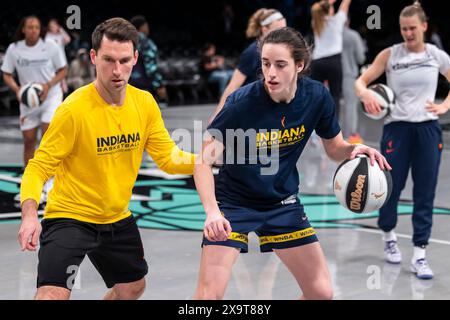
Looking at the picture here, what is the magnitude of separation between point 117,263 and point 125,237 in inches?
5.6

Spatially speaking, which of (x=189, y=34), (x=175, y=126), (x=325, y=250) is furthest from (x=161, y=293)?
(x=189, y=34)

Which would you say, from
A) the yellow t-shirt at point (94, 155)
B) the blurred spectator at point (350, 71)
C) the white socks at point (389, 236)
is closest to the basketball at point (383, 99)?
the white socks at point (389, 236)

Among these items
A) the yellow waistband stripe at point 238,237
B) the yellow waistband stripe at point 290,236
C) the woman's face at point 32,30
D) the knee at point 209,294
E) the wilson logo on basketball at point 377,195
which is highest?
the woman's face at point 32,30

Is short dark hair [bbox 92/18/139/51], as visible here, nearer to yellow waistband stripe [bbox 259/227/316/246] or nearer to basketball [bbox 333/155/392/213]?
yellow waistband stripe [bbox 259/227/316/246]

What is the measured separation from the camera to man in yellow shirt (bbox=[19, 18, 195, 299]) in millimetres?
4059

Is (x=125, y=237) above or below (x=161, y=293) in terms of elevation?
above

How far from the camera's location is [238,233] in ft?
14.0

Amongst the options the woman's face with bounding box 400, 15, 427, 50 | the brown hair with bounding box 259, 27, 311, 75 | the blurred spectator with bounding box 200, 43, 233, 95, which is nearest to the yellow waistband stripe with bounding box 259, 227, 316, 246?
the brown hair with bounding box 259, 27, 311, 75

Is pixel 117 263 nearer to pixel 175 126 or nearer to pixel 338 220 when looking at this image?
pixel 338 220

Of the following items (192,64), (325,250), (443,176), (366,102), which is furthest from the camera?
(192,64)

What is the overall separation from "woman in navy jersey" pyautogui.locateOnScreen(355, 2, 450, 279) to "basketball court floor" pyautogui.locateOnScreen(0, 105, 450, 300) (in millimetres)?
393

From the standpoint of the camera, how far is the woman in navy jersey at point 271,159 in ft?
13.8

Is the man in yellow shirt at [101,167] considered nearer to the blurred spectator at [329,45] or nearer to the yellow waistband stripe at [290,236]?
the yellow waistband stripe at [290,236]

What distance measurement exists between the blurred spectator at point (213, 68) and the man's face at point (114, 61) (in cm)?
1619
